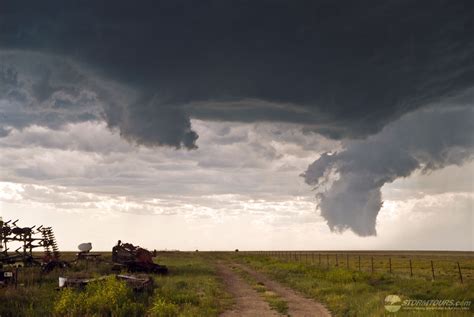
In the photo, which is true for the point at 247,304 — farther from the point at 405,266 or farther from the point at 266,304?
the point at 405,266

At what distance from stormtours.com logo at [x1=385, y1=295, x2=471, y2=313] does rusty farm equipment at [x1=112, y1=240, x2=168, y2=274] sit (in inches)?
1014

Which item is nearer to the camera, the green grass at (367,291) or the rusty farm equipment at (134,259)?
the green grass at (367,291)

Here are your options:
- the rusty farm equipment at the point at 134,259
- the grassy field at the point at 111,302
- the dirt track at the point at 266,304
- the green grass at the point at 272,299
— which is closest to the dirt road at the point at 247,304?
the dirt track at the point at 266,304

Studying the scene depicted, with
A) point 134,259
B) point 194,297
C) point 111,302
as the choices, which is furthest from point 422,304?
point 134,259

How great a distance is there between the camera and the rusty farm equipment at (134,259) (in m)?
43.0

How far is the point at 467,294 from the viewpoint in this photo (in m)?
24.6

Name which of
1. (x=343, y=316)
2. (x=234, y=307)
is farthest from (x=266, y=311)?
(x=343, y=316)

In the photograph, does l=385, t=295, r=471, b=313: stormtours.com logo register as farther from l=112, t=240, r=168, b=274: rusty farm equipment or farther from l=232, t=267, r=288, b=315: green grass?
l=112, t=240, r=168, b=274: rusty farm equipment

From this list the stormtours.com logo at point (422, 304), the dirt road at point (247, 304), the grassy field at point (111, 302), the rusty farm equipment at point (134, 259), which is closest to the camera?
the grassy field at point (111, 302)

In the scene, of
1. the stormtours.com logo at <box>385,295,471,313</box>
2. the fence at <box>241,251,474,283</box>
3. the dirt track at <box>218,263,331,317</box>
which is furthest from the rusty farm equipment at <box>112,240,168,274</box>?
the stormtours.com logo at <box>385,295,471,313</box>

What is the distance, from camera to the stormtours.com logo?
64.8 feet

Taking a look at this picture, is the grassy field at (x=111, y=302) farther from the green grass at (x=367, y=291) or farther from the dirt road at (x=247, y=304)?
the green grass at (x=367, y=291)

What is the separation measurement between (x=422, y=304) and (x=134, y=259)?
95.6 ft

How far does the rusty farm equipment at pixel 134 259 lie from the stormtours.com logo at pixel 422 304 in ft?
84.5
